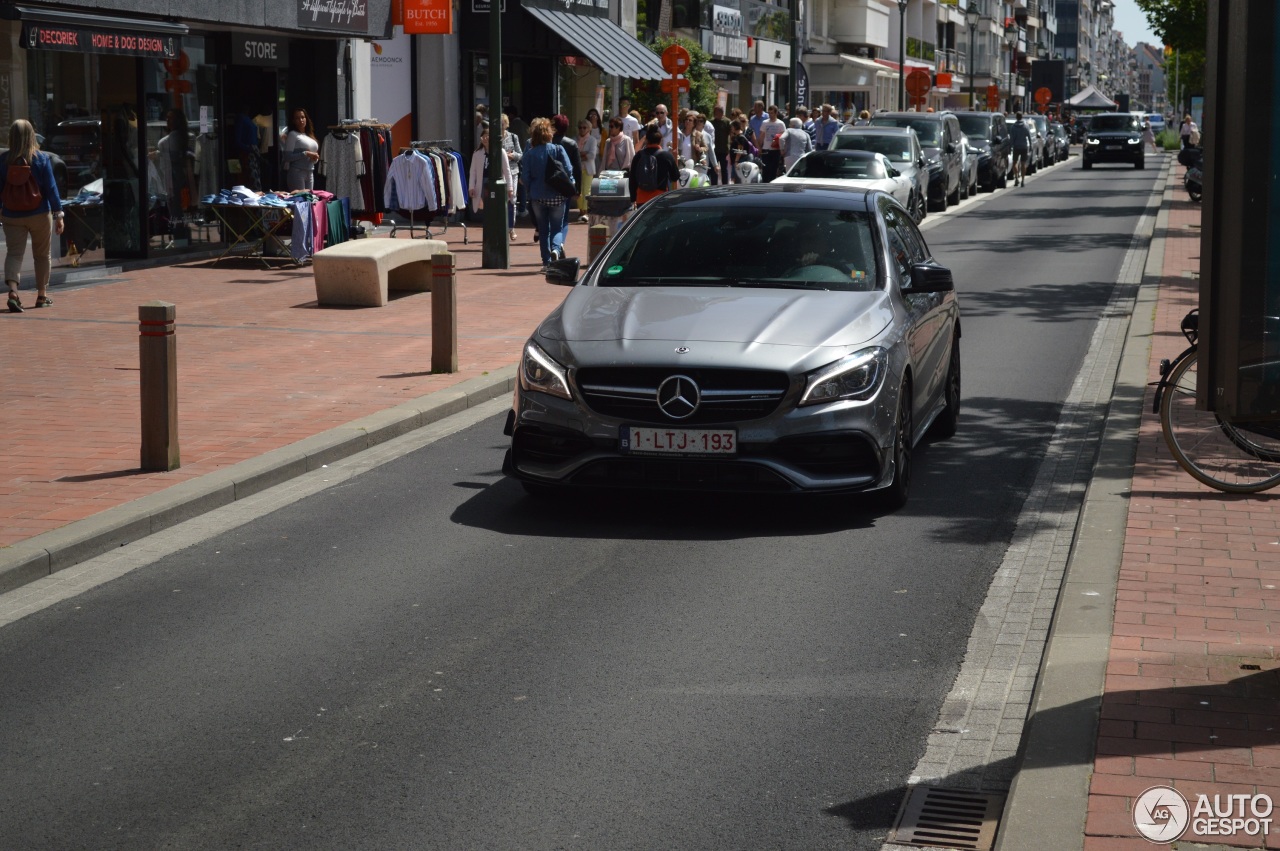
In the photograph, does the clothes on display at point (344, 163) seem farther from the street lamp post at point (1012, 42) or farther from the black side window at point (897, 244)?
the street lamp post at point (1012, 42)

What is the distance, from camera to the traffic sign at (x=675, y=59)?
33.5m

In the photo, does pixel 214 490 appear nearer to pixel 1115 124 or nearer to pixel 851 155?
pixel 851 155

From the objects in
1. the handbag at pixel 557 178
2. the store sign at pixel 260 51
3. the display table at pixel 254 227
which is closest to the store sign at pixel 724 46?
the store sign at pixel 260 51

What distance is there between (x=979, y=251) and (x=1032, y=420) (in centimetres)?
1491

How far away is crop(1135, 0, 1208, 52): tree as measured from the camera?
4359cm

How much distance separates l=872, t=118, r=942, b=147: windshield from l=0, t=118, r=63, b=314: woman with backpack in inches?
872

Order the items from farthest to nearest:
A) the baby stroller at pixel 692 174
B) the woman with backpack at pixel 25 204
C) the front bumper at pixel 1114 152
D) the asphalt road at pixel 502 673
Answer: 1. the front bumper at pixel 1114 152
2. the baby stroller at pixel 692 174
3. the woman with backpack at pixel 25 204
4. the asphalt road at pixel 502 673

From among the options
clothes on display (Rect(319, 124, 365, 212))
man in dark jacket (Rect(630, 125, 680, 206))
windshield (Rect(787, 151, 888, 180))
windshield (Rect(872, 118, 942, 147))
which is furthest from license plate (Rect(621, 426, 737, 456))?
windshield (Rect(872, 118, 942, 147))

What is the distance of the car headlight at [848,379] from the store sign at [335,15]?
17629mm

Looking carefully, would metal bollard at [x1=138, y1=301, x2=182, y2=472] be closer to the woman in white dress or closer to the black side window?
the black side window

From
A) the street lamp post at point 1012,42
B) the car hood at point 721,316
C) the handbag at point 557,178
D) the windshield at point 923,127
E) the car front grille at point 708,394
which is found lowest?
the car front grille at point 708,394

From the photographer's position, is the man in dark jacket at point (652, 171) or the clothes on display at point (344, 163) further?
the clothes on display at point (344, 163)

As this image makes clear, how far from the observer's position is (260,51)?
80.0 ft

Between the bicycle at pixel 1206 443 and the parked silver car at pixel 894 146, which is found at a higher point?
the parked silver car at pixel 894 146
